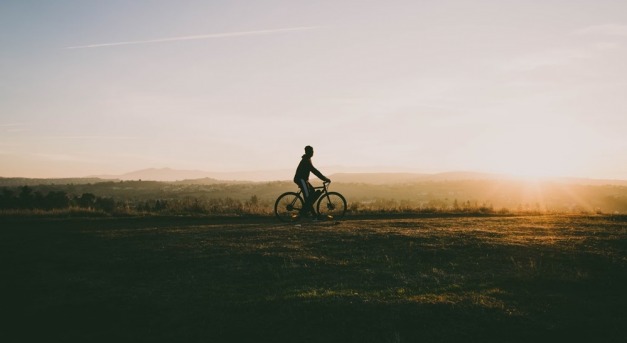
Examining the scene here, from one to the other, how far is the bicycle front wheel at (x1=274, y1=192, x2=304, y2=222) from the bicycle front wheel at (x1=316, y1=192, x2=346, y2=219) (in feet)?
2.55

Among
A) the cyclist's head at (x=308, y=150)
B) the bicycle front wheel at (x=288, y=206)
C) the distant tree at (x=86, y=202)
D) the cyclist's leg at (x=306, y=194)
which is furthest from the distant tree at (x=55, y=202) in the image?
the cyclist's head at (x=308, y=150)

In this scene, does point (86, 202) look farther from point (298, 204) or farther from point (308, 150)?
point (308, 150)

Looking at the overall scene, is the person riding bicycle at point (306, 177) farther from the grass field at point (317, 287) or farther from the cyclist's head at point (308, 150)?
the grass field at point (317, 287)

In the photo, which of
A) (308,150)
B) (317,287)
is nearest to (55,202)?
(308,150)

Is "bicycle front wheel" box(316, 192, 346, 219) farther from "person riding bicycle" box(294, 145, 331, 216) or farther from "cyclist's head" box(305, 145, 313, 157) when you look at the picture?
"cyclist's head" box(305, 145, 313, 157)

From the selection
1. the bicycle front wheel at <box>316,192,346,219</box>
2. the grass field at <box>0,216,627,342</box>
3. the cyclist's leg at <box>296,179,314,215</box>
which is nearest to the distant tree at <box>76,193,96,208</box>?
the grass field at <box>0,216,627,342</box>

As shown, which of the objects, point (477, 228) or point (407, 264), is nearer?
point (407, 264)

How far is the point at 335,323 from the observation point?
6.49 meters

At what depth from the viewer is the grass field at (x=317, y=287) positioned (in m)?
6.33

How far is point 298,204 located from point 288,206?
43 cm

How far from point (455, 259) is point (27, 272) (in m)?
8.93

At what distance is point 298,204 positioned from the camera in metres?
17.5

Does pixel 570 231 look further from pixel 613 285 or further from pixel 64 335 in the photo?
pixel 64 335

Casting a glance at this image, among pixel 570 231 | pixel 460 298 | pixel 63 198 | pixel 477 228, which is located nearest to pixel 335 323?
pixel 460 298
